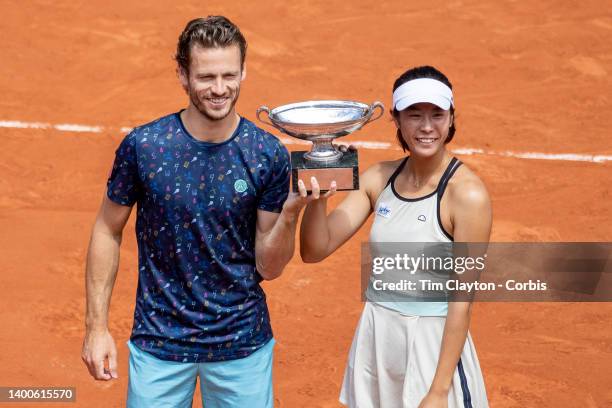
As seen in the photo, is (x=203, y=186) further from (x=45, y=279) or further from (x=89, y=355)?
(x=45, y=279)

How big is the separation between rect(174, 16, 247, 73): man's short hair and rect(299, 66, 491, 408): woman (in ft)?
2.40

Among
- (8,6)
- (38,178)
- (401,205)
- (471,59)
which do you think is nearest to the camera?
(401,205)

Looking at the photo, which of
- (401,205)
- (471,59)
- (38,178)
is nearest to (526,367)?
(401,205)

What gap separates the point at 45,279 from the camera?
784 centimetres

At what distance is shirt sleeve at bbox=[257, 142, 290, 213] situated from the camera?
4020mm

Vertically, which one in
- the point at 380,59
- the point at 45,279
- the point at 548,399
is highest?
the point at 380,59

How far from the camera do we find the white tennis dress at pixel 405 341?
13.2 feet

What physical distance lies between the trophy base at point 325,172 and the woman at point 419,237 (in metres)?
0.22

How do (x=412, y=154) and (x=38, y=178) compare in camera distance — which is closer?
(x=412, y=154)

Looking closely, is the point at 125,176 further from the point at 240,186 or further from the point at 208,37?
the point at 208,37

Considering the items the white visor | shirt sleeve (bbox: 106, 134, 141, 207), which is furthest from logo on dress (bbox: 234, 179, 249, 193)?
the white visor

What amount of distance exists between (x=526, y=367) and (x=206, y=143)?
373 cm

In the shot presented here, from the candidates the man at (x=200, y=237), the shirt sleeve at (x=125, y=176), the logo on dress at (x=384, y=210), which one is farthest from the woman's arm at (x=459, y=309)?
the shirt sleeve at (x=125, y=176)

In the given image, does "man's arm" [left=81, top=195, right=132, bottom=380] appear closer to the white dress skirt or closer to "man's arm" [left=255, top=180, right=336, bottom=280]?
"man's arm" [left=255, top=180, right=336, bottom=280]
